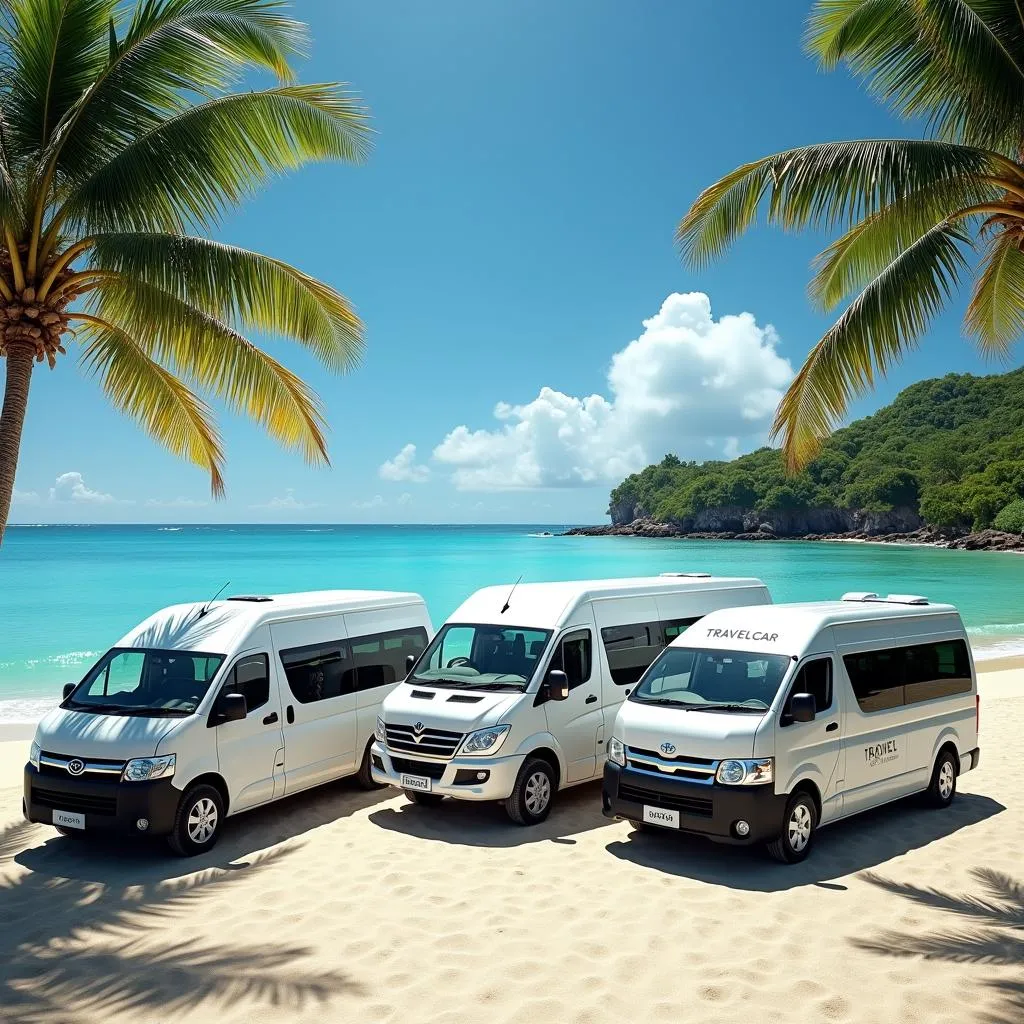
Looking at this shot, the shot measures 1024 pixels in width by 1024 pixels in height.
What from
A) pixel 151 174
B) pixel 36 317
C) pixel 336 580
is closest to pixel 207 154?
pixel 151 174

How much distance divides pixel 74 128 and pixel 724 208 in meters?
7.70

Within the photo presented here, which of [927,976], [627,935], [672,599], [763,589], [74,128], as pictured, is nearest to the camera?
[927,976]

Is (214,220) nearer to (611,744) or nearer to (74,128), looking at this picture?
(74,128)

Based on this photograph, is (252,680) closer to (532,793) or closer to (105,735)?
(105,735)

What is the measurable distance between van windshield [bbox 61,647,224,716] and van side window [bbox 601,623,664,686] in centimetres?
439

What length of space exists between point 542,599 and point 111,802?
16.0 feet

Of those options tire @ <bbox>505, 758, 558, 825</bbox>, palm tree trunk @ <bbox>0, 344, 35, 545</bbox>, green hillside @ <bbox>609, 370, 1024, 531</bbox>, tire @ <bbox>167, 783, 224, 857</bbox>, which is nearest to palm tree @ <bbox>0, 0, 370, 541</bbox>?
palm tree trunk @ <bbox>0, 344, 35, 545</bbox>

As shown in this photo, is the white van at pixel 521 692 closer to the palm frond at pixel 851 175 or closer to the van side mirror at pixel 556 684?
the van side mirror at pixel 556 684

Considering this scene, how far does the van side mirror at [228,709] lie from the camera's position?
27.8 ft

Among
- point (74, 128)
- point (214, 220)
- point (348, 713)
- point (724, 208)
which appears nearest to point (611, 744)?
point (348, 713)

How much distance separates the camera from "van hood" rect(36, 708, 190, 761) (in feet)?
26.4

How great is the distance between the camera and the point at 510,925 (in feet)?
21.6

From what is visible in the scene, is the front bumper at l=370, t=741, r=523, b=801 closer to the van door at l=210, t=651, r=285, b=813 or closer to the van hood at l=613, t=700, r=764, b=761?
the van hood at l=613, t=700, r=764, b=761

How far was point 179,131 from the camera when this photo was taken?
10328 mm
